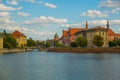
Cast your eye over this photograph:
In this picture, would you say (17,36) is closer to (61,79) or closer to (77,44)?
(77,44)

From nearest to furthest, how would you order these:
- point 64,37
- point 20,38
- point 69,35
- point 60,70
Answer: point 60,70 < point 69,35 < point 20,38 < point 64,37

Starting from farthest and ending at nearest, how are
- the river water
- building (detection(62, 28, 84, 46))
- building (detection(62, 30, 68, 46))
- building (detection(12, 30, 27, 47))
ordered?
building (detection(62, 30, 68, 46)), building (detection(12, 30, 27, 47)), building (detection(62, 28, 84, 46)), the river water

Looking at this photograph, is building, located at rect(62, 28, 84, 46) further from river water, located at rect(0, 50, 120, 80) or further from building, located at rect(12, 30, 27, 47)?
river water, located at rect(0, 50, 120, 80)

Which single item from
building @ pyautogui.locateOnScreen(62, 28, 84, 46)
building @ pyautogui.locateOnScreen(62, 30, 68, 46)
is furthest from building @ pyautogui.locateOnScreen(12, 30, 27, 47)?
building @ pyautogui.locateOnScreen(62, 28, 84, 46)

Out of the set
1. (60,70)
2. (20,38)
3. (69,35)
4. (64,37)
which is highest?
(69,35)

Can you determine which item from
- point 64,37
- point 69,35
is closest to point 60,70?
point 69,35

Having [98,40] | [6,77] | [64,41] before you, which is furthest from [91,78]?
[64,41]

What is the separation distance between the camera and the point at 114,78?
31.9m

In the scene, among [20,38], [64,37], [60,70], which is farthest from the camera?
[64,37]

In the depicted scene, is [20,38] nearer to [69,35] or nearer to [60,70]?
[69,35]

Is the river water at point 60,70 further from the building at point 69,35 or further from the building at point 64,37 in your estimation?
the building at point 64,37

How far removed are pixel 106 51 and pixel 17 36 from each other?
292ft

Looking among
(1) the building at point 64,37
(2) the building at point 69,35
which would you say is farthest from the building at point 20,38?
(2) the building at point 69,35

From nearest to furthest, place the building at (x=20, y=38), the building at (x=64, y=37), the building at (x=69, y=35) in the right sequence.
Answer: the building at (x=69, y=35)
the building at (x=20, y=38)
the building at (x=64, y=37)
